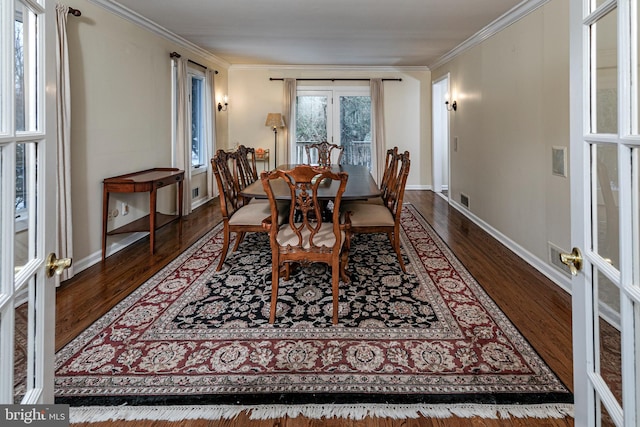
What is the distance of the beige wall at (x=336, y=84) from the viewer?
25.1ft

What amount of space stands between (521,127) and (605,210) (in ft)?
10.6

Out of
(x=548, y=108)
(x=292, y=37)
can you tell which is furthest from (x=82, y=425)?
Answer: (x=292, y=37)

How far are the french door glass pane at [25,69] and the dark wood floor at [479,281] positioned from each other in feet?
4.36

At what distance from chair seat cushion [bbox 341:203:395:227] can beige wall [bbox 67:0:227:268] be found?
2.43m

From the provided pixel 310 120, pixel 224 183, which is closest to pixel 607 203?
pixel 224 183

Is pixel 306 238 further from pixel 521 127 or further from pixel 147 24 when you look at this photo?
pixel 147 24

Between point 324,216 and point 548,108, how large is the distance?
2272mm

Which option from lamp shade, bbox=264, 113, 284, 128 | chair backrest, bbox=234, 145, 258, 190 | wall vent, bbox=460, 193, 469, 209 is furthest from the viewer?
lamp shade, bbox=264, 113, 284, 128

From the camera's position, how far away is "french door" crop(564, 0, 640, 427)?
761 millimetres

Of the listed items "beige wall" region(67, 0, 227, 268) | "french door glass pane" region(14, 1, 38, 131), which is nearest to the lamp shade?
"beige wall" region(67, 0, 227, 268)

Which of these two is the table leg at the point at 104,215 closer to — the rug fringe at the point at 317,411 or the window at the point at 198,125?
the rug fringe at the point at 317,411

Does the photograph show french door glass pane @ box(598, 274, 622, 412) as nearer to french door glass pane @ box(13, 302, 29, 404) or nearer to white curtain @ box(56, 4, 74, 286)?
french door glass pane @ box(13, 302, 29, 404)

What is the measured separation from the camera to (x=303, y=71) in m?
7.64

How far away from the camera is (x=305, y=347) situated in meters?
2.18
